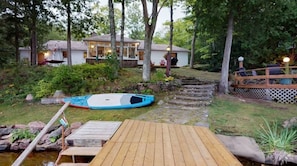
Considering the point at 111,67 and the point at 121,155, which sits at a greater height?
the point at 111,67

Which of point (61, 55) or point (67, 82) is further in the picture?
point (61, 55)

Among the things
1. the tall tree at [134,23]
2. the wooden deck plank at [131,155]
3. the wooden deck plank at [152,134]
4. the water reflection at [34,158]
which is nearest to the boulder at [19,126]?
the water reflection at [34,158]

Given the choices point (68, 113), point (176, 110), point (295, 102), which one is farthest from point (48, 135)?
point (295, 102)

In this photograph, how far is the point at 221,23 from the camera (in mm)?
10383

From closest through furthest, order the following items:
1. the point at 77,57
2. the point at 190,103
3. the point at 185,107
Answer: the point at 185,107
the point at 190,103
the point at 77,57

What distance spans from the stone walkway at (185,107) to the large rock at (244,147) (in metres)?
0.85

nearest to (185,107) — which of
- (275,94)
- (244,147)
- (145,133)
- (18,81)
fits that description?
(244,147)

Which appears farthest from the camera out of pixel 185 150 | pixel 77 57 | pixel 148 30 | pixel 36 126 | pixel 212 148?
pixel 77 57

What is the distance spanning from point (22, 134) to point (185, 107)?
15.6 feet

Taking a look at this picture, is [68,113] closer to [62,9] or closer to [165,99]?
[165,99]

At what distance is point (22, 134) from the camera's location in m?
6.04

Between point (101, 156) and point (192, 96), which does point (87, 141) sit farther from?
point (192, 96)

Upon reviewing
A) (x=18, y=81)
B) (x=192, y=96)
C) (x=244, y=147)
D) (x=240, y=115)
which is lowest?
(x=244, y=147)

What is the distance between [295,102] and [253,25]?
3669 millimetres
